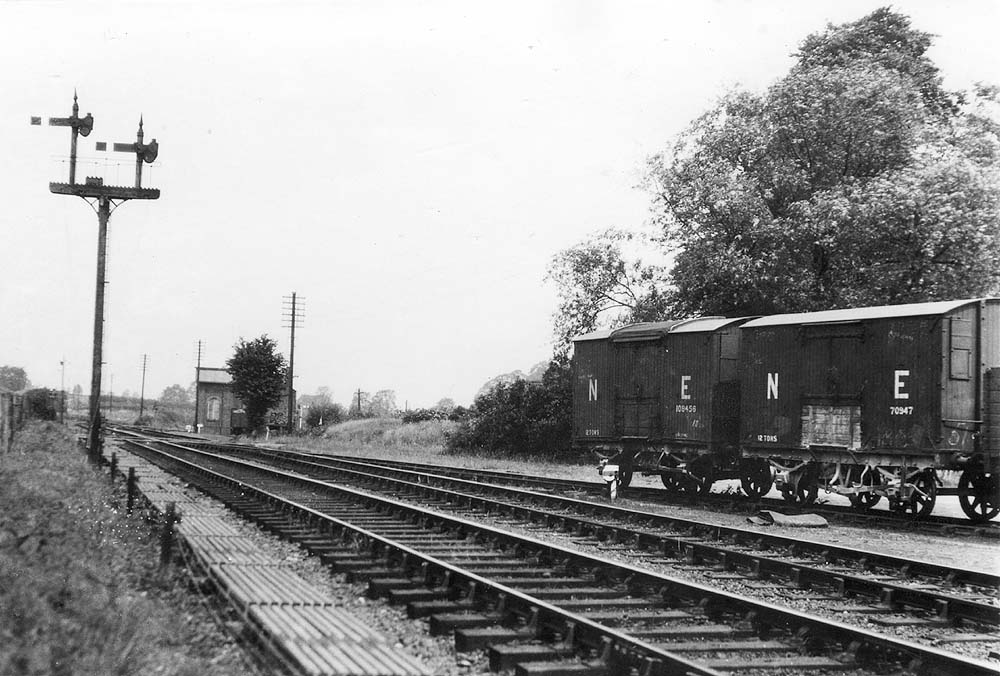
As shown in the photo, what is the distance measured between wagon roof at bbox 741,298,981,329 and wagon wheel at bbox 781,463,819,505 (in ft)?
8.36

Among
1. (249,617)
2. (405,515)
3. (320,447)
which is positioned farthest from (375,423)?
(249,617)

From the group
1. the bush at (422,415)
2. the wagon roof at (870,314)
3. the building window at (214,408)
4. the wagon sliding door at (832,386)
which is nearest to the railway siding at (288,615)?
the wagon sliding door at (832,386)

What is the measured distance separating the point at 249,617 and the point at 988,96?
28.3 metres

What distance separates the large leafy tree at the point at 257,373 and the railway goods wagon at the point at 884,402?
39278 millimetres

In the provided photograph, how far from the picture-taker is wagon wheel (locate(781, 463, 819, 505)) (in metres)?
15.8

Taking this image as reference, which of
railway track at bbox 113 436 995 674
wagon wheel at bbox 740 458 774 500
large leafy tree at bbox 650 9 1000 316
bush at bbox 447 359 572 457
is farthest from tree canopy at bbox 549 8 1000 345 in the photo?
railway track at bbox 113 436 995 674

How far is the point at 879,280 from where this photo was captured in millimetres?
24125

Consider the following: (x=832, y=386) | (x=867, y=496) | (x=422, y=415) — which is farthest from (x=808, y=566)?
(x=422, y=415)

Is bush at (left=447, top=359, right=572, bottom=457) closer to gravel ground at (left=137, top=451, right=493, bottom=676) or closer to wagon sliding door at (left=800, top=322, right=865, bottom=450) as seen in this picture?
wagon sliding door at (left=800, top=322, right=865, bottom=450)

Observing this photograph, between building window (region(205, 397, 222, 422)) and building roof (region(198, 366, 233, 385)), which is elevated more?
building roof (region(198, 366, 233, 385))

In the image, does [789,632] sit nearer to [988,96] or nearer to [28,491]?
[28,491]

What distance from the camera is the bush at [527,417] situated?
3344 cm

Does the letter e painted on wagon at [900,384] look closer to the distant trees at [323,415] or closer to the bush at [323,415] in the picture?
the bush at [323,415]

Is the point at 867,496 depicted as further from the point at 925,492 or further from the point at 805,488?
the point at 925,492
